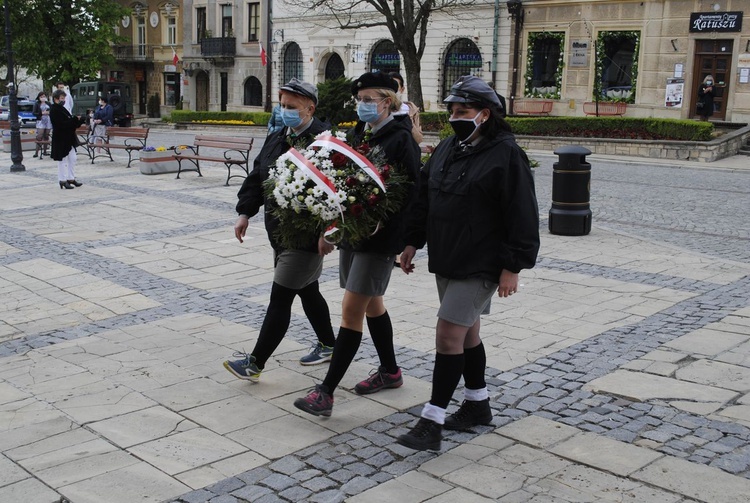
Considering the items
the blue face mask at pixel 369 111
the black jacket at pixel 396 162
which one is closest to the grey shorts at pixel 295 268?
the black jacket at pixel 396 162

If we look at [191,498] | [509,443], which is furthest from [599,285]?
[191,498]

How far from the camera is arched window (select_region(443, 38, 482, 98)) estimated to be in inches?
1359

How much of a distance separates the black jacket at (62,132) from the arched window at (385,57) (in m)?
23.5

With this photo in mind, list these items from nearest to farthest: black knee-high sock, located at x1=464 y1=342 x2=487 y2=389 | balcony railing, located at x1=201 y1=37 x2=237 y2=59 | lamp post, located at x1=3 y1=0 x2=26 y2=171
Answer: black knee-high sock, located at x1=464 y1=342 x2=487 y2=389 → lamp post, located at x1=3 y1=0 x2=26 y2=171 → balcony railing, located at x1=201 y1=37 x2=237 y2=59

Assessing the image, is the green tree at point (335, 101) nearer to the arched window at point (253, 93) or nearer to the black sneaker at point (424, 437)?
the black sneaker at point (424, 437)

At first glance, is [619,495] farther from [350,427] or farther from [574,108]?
[574,108]

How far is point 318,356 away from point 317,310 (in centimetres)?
34

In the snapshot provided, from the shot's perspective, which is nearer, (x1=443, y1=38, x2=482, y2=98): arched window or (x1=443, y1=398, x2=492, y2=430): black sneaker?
(x1=443, y1=398, x2=492, y2=430): black sneaker

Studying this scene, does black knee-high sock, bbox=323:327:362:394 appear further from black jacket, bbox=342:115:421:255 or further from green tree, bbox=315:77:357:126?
green tree, bbox=315:77:357:126

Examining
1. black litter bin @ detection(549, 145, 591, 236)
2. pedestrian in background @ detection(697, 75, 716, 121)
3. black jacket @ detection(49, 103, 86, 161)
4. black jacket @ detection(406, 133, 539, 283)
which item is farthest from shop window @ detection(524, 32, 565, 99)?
Answer: black jacket @ detection(406, 133, 539, 283)

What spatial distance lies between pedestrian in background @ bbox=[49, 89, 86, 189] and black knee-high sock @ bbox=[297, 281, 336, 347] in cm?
1057

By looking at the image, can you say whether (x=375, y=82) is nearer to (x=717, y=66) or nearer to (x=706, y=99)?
(x=706, y=99)

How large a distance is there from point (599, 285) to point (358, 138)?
3.93 metres

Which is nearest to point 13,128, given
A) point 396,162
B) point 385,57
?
point 396,162
